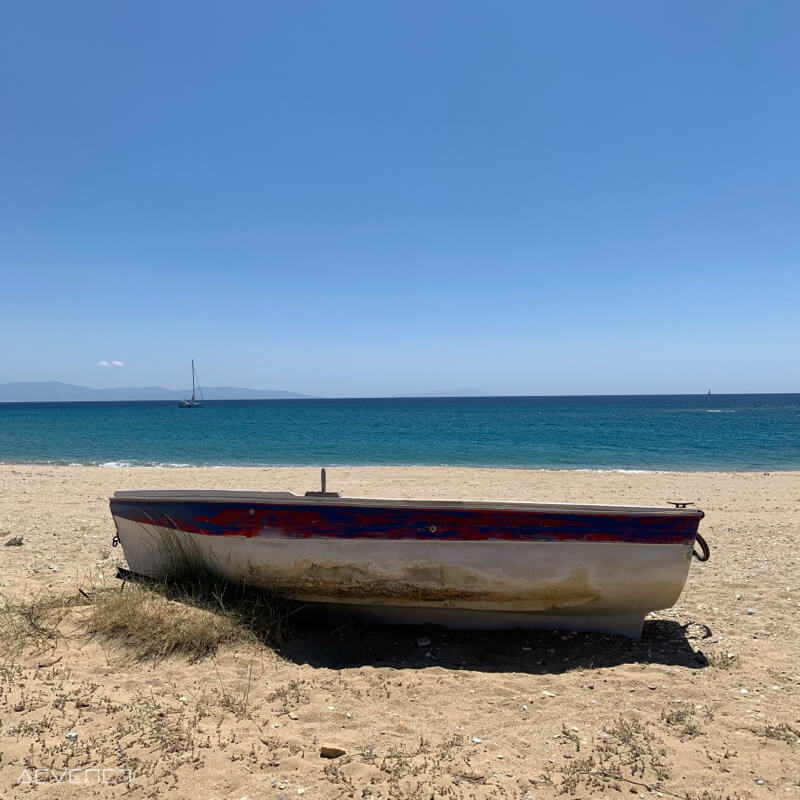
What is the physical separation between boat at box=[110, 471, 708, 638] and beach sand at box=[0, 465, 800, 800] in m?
0.30

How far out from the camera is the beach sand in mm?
2811

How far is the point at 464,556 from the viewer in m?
4.57

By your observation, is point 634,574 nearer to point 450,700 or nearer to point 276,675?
point 450,700

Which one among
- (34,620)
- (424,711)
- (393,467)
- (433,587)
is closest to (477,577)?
(433,587)

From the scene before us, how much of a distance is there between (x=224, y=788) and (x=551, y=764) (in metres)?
1.70

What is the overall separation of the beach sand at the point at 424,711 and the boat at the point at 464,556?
30cm

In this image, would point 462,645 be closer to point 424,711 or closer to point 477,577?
point 477,577

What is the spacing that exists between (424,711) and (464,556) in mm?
1259

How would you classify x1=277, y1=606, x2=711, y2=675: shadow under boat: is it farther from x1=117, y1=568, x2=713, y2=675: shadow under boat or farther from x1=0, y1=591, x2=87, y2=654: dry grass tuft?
x1=0, y1=591, x2=87, y2=654: dry grass tuft

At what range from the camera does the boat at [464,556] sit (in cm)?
454

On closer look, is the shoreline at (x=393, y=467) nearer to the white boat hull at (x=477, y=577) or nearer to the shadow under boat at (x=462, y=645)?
the shadow under boat at (x=462, y=645)

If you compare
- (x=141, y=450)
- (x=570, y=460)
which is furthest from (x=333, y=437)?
(x=570, y=460)

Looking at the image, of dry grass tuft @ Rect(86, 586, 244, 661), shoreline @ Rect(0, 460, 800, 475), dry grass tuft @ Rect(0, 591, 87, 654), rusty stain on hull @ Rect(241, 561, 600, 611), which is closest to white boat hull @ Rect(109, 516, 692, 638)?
rusty stain on hull @ Rect(241, 561, 600, 611)

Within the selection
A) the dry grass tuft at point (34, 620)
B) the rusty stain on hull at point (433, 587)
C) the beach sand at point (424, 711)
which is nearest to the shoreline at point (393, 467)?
the dry grass tuft at point (34, 620)
